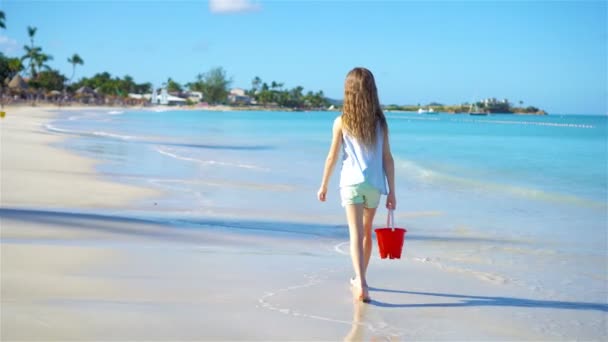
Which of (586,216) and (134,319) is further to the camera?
(586,216)

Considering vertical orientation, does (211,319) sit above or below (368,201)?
below

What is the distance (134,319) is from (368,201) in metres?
1.71

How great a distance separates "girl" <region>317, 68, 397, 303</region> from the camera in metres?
4.58

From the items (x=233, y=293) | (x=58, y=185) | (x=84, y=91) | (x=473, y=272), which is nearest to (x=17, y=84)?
(x=84, y=91)

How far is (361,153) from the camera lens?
4.62m

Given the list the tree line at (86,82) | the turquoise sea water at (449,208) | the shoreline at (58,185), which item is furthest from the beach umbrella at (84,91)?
the shoreline at (58,185)

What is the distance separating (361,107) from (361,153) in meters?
0.31

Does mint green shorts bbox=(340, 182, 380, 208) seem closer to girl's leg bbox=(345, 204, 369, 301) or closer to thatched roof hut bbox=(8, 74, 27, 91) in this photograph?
girl's leg bbox=(345, 204, 369, 301)

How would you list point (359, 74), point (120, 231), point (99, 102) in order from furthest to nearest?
point (99, 102) < point (120, 231) < point (359, 74)

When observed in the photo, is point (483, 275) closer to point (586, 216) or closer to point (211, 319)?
point (211, 319)

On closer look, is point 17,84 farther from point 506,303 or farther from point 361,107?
point 506,303

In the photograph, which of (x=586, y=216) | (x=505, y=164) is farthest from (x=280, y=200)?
(x=505, y=164)

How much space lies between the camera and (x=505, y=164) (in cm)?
2170

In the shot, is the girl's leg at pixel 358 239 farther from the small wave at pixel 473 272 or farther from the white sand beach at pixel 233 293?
the small wave at pixel 473 272
